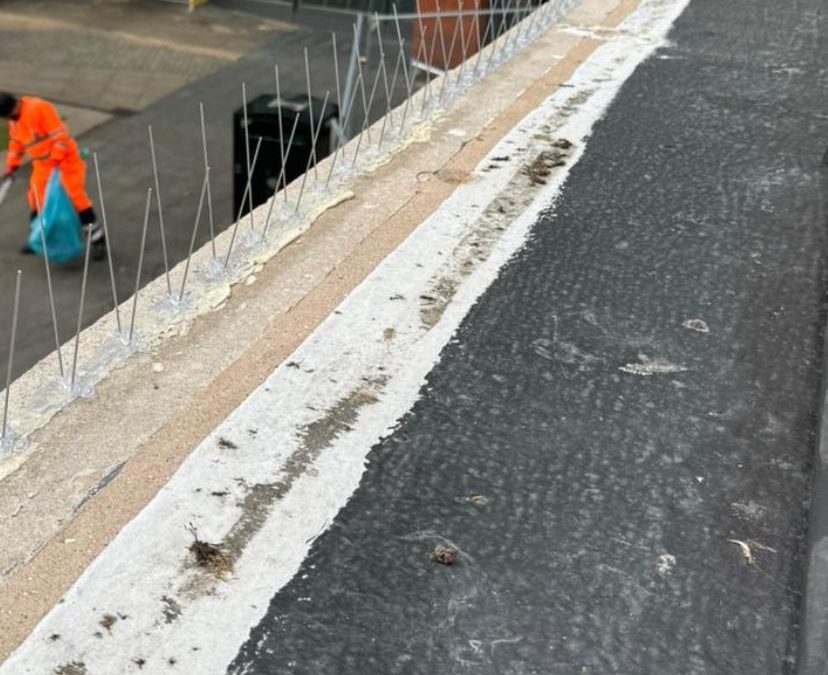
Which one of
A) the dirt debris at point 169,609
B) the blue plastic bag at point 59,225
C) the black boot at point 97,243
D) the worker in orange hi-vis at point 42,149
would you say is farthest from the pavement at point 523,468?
the black boot at point 97,243

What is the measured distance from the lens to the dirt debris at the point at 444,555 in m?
2.12

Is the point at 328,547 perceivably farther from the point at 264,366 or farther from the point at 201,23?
the point at 201,23

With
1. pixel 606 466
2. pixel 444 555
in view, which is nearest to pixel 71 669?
pixel 444 555

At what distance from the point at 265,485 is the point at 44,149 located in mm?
5223

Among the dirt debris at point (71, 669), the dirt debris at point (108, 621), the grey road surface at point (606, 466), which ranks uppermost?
the dirt debris at point (108, 621)

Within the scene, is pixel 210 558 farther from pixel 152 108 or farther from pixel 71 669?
pixel 152 108

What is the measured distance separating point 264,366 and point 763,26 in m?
4.52

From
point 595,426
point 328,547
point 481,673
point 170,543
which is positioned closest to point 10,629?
point 170,543

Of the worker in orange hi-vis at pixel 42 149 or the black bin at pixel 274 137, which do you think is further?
the black bin at pixel 274 137

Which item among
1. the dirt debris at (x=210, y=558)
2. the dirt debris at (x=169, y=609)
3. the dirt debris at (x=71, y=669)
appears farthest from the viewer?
the dirt debris at (x=210, y=558)

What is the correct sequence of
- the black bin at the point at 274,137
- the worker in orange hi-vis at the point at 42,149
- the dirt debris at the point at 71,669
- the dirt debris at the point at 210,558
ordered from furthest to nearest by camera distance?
the black bin at the point at 274,137, the worker in orange hi-vis at the point at 42,149, the dirt debris at the point at 210,558, the dirt debris at the point at 71,669

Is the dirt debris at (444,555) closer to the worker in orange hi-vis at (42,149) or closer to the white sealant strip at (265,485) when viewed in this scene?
the white sealant strip at (265,485)

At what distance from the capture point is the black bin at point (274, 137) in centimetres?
675

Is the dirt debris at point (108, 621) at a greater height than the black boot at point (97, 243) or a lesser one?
greater
